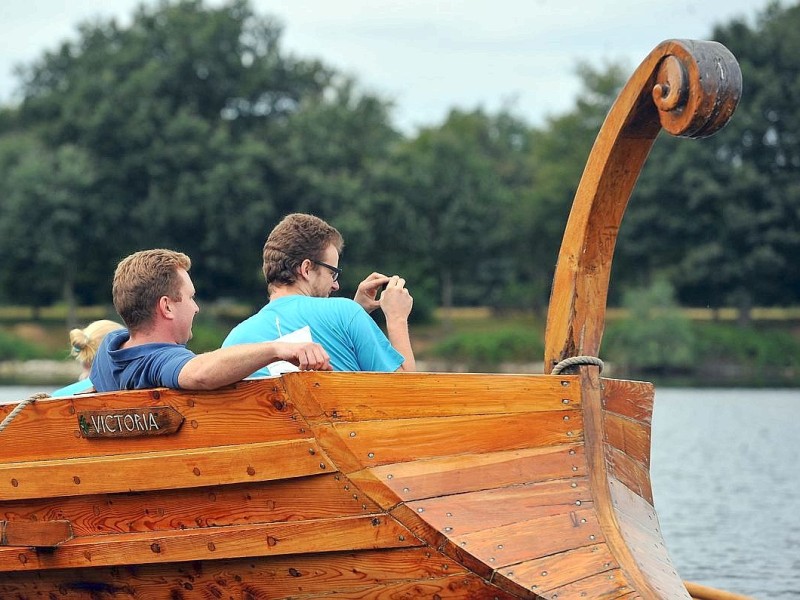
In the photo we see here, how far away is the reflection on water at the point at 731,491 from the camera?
1132 cm

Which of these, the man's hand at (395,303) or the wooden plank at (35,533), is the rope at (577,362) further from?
the wooden plank at (35,533)

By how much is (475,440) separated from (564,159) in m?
52.0

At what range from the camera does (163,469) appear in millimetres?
5504

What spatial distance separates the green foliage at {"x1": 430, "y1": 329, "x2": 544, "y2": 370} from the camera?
4334cm

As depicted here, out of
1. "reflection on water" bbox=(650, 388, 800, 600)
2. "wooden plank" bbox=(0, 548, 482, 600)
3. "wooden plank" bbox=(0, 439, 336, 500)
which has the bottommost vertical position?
"reflection on water" bbox=(650, 388, 800, 600)

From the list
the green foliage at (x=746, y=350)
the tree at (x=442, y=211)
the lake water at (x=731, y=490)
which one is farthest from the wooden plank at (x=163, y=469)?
the tree at (x=442, y=211)

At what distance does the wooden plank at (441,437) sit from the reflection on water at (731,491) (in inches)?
215

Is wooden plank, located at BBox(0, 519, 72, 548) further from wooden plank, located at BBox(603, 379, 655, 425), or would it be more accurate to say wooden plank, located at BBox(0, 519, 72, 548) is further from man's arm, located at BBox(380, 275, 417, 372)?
wooden plank, located at BBox(603, 379, 655, 425)

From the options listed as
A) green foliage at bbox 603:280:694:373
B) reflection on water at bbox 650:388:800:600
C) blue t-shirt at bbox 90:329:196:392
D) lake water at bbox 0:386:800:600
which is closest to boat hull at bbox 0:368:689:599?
blue t-shirt at bbox 90:329:196:392

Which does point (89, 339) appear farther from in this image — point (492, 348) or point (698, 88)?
point (492, 348)

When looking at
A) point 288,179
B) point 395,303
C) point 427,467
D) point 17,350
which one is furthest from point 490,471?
point 288,179

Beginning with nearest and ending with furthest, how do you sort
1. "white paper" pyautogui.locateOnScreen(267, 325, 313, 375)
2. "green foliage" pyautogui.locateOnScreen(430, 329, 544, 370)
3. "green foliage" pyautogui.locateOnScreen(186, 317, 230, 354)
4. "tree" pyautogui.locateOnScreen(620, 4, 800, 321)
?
1. "white paper" pyautogui.locateOnScreen(267, 325, 313, 375)
2. "green foliage" pyautogui.locateOnScreen(186, 317, 230, 354)
3. "green foliage" pyautogui.locateOnScreen(430, 329, 544, 370)
4. "tree" pyautogui.locateOnScreen(620, 4, 800, 321)

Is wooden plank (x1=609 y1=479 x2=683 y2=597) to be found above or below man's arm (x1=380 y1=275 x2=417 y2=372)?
below

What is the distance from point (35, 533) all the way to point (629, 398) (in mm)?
2683
